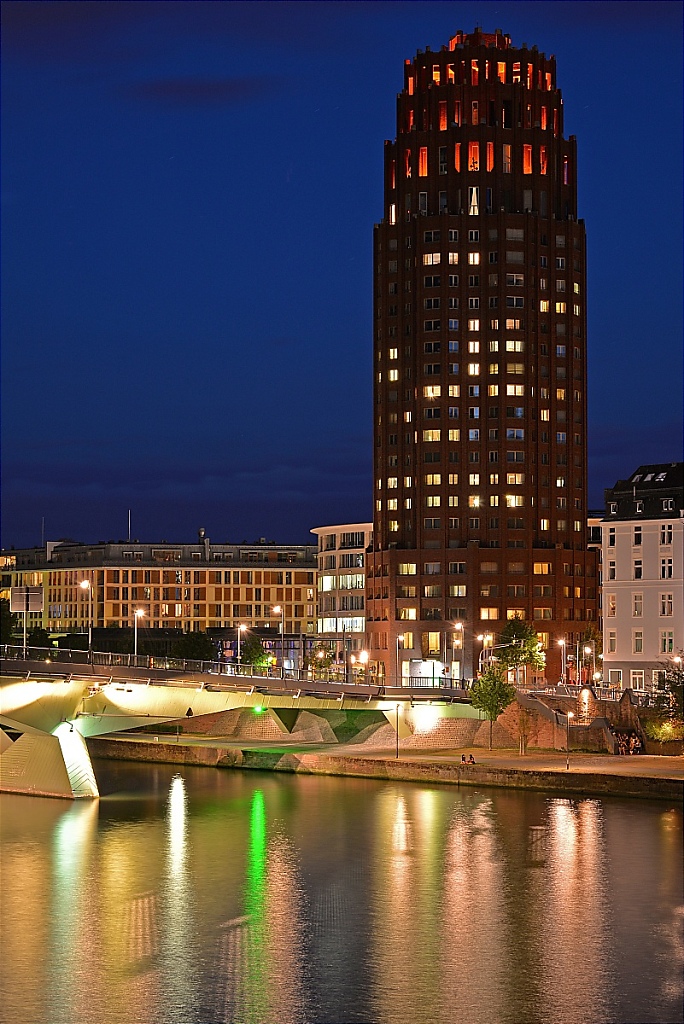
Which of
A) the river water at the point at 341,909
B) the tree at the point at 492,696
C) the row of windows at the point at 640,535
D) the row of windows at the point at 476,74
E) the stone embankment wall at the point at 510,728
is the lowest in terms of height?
the river water at the point at 341,909

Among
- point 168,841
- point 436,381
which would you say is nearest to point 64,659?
point 168,841

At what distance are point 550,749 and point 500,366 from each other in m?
66.3

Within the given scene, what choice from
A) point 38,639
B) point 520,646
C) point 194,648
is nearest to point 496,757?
point 520,646

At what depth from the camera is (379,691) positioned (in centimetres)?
11088

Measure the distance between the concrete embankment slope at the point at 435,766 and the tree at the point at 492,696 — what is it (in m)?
4.33

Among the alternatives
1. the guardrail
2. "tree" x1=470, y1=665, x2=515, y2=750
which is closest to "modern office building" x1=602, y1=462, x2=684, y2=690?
"tree" x1=470, y1=665, x2=515, y2=750

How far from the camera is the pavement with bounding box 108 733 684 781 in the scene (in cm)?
9281

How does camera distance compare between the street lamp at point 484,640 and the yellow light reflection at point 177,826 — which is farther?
the street lamp at point 484,640

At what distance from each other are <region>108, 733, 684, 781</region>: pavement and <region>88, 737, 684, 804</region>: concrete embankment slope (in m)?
0.06

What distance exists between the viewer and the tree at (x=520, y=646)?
5719 inches

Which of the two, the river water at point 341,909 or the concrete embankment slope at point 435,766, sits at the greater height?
the concrete embankment slope at point 435,766

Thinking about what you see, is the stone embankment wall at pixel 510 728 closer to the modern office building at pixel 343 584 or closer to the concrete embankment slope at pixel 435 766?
the concrete embankment slope at pixel 435 766

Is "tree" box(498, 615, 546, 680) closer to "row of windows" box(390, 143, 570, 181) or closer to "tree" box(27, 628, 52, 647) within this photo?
"row of windows" box(390, 143, 570, 181)

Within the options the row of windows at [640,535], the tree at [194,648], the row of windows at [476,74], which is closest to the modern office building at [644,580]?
the row of windows at [640,535]
